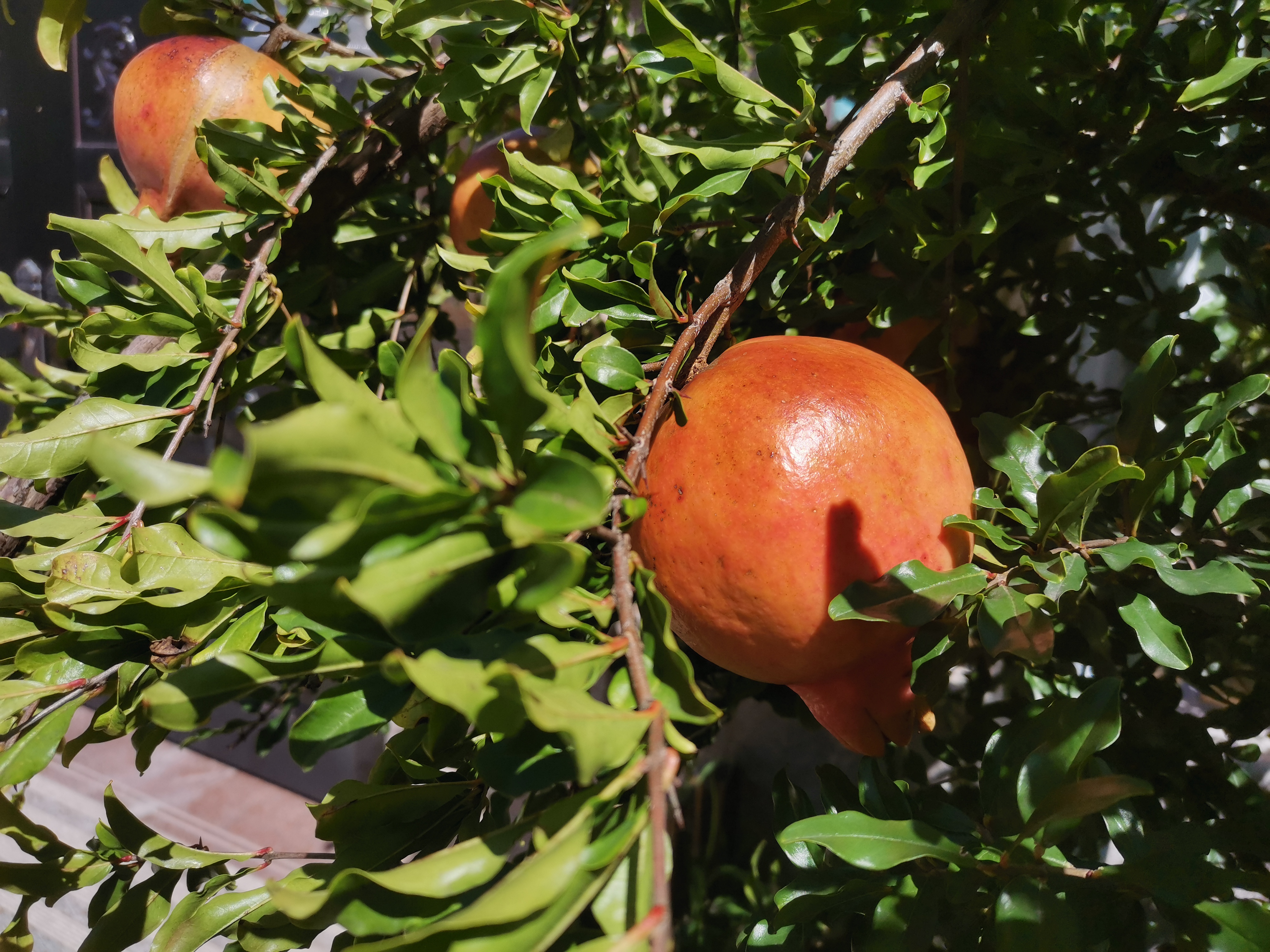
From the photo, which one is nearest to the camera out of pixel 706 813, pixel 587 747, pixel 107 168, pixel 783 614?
pixel 587 747

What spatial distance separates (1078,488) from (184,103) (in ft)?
2.01

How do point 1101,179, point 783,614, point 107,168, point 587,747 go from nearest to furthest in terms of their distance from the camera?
point 587,747
point 783,614
point 1101,179
point 107,168

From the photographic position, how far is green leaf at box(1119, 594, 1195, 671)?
31cm

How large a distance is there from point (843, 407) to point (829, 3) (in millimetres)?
192

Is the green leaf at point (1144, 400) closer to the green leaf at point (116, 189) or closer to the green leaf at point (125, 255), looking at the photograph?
the green leaf at point (125, 255)

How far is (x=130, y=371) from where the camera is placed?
16.5 inches

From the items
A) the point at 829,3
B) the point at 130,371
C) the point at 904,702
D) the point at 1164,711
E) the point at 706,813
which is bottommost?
the point at 706,813

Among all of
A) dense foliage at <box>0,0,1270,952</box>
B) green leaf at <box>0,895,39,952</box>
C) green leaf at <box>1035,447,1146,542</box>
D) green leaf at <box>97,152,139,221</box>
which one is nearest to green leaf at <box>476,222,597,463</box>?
dense foliage at <box>0,0,1270,952</box>

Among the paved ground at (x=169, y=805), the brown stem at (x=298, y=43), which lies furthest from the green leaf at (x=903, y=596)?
the paved ground at (x=169, y=805)

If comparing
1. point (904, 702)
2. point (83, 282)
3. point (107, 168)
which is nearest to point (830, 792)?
point (904, 702)

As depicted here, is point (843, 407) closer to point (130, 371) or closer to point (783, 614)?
point (783, 614)

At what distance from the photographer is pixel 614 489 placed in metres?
0.26

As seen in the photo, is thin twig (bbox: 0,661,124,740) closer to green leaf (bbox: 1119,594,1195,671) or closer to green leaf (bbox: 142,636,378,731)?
green leaf (bbox: 142,636,378,731)

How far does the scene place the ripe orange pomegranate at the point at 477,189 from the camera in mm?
568
